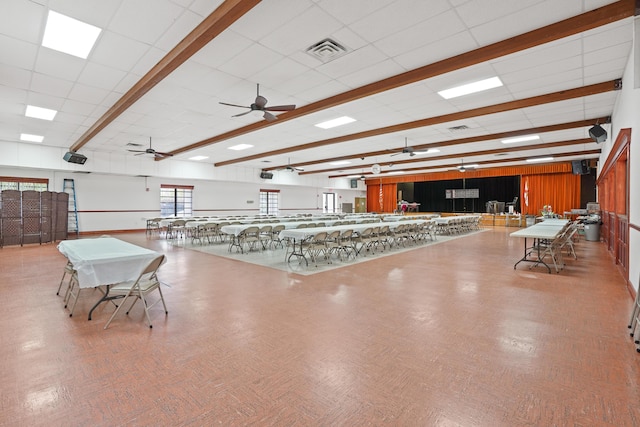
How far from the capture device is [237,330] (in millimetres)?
3070

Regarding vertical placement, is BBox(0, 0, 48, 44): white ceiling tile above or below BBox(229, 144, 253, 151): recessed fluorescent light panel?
below

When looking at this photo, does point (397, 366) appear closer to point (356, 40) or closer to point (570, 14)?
point (356, 40)

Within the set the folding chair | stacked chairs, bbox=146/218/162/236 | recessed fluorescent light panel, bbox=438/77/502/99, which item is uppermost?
recessed fluorescent light panel, bbox=438/77/502/99

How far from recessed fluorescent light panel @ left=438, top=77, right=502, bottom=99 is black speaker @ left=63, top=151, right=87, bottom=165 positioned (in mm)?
11369

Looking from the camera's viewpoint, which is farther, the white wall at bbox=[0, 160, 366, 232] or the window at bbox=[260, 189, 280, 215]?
the window at bbox=[260, 189, 280, 215]

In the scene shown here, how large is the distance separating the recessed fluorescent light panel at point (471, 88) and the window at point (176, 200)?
43.0 ft

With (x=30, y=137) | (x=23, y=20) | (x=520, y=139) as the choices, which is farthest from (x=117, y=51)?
(x=520, y=139)

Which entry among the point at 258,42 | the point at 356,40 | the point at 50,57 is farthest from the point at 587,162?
the point at 50,57

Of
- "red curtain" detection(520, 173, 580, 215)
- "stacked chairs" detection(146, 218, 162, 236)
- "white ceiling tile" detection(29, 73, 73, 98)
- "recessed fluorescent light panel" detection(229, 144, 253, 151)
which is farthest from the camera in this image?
"red curtain" detection(520, 173, 580, 215)

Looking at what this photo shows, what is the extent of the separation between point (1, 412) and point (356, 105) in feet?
20.4

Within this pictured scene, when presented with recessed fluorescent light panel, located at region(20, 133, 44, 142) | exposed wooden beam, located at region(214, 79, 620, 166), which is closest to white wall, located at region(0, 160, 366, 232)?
recessed fluorescent light panel, located at region(20, 133, 44, 142)

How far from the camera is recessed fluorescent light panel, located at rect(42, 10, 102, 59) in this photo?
137 inches

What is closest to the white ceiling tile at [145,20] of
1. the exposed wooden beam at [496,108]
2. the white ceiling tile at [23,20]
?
the white ceiling tile at [23,20]

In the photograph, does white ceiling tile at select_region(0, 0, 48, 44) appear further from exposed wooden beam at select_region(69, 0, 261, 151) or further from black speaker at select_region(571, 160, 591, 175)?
black speaker at select_region(571, 160, 591, 175)
